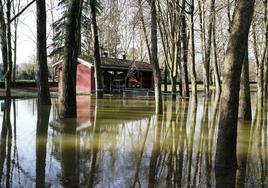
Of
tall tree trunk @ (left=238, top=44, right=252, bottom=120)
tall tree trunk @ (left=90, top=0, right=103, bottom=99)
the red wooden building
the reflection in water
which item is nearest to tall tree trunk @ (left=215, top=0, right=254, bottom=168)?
the reflection in water

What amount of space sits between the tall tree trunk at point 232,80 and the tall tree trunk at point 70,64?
8950 millimetres

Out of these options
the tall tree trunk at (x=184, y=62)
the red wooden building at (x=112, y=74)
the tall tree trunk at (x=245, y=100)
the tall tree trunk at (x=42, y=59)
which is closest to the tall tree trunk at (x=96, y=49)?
the red wooden building at (x=112, y=74)

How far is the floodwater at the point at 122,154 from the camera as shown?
7078 millimetres

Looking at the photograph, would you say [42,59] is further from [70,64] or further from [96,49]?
[96,49]

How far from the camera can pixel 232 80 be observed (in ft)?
26.0

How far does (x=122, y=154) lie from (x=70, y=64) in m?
7.62

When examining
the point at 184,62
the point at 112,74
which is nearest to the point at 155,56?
the point at 184,62

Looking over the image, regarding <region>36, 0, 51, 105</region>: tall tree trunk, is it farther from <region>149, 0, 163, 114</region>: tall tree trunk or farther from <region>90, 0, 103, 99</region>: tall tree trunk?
<region>90, 0, 103, 99</region>: tall tree trunk

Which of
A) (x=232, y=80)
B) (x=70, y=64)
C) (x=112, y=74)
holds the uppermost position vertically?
(x=112, y=74)

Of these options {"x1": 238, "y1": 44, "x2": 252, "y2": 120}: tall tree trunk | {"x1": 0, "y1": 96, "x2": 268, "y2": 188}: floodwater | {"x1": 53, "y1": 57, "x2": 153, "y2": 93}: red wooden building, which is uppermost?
{"x1": 53, "y1": 57, "x2": 153, "y2": 93}: red wooden building

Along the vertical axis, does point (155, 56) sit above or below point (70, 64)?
above

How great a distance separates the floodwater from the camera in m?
7.08

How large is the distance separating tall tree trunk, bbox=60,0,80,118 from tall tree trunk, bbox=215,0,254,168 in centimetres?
895

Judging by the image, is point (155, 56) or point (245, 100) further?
point (155, 56)
